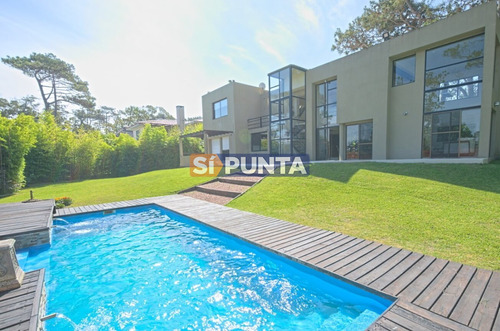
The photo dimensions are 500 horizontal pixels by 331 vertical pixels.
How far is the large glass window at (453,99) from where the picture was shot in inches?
373

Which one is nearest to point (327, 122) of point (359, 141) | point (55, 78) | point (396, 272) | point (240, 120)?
point (359, 141)

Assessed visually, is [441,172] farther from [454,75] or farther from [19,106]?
[19,106]

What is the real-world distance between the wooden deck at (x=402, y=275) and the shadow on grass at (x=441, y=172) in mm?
4540

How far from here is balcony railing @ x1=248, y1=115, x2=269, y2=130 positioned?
17.4 metres

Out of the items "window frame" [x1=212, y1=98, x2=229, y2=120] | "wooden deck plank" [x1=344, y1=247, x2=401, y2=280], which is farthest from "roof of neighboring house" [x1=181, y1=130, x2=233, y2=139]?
"wooden deck plank" [x1=344, y1=247, x2=401, y2=280]

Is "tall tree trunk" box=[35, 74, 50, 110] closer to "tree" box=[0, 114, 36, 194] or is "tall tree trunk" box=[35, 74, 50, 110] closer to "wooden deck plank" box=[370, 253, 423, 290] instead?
"tree" box=[0, 114, 36, 194]

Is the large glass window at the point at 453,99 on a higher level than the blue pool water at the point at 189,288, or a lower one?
higher

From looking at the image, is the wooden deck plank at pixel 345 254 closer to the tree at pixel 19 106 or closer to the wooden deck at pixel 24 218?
the wooden deck at pixel 24 218

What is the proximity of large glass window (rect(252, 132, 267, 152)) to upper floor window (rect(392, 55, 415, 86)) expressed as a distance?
28.9ft

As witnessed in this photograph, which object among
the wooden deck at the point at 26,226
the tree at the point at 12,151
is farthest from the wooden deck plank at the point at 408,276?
the tree at the point at 12,151

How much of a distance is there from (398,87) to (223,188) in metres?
10.1

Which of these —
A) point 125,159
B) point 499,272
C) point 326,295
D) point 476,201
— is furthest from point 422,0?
point 125,159

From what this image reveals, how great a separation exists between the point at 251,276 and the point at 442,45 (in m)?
13.0

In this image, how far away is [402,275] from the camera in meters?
2.92
